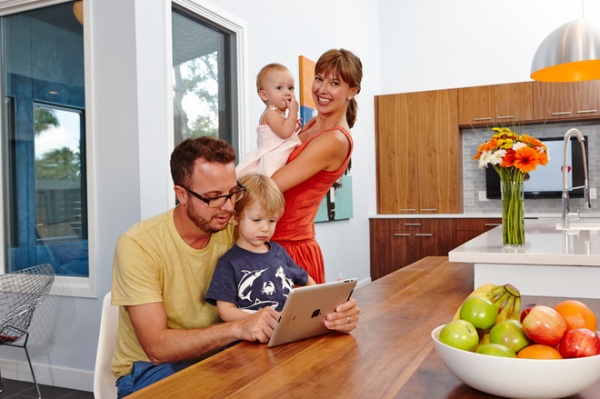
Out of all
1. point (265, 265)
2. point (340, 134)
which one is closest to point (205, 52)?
point (340, 134)

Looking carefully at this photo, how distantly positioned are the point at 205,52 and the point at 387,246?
319 cm

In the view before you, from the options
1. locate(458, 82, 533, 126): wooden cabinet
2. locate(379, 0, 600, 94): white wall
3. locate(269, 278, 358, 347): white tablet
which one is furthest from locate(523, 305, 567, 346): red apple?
locate(379, 0, 600, 94): white wall

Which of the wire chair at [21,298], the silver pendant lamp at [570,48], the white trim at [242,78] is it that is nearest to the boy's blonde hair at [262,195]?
the wire chair at [21,298]

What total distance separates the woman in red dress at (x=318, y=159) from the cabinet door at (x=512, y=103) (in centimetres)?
410

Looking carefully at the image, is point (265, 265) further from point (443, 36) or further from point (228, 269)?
point (443, 36)

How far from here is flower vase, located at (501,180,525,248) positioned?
2.28m

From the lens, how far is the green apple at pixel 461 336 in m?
0.99

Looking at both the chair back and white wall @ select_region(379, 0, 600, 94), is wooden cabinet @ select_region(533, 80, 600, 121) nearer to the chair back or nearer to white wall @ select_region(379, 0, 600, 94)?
white wall @ select_region(379, 0, 600, 94)

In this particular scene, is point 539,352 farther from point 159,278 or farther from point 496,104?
point 496,104

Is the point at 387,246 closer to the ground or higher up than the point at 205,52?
closer to the ground

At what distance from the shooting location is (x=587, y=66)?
11.9ft

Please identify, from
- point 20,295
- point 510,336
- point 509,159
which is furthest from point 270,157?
point 20,295

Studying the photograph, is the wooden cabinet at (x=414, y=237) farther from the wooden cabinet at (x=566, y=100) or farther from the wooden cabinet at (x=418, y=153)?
the wooden cabinet at (x=566, y=100)

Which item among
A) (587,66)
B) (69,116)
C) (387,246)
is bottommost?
(387,246)
